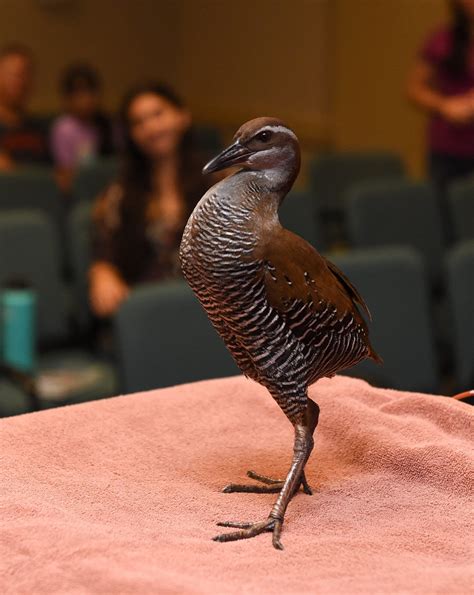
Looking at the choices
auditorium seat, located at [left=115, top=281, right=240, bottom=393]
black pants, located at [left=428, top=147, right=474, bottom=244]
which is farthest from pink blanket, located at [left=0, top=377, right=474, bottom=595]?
black pants, located at [left=428, top=147, right=474, bottom=244]

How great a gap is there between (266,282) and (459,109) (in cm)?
276

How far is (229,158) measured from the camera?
34.3 inches

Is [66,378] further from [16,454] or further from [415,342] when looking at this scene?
[16,454]

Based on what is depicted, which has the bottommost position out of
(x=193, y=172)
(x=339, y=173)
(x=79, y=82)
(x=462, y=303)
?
(x=339, y=173)

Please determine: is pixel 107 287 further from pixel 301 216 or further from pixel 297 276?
pixel 297 276

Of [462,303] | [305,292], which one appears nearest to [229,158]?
[305,292]

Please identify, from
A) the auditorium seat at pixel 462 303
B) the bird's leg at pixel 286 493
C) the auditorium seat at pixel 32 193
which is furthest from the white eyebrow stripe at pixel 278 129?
the auditorium seat at pixel 32 193

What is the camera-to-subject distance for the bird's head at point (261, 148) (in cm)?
87

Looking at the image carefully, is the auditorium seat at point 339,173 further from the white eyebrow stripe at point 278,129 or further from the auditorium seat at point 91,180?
the white eyebrow stripe at point 278,129

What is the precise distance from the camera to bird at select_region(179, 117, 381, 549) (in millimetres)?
873

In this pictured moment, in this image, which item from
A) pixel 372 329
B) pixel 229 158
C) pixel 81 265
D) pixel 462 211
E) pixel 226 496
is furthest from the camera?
pixel 462 211

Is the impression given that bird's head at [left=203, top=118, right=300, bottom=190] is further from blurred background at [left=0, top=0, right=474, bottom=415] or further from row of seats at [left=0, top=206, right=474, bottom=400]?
row of seats at [left=0, top=206, right=474, bottom=400]

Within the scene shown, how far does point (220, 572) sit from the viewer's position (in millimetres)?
833

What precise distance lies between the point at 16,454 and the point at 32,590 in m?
0.27
